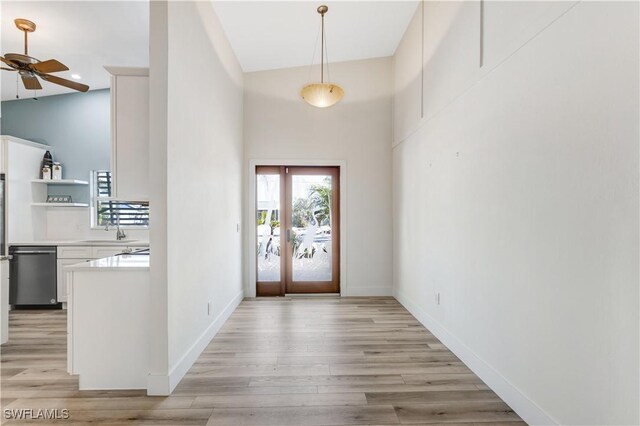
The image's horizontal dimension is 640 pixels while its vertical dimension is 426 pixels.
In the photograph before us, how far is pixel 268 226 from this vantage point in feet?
16.6

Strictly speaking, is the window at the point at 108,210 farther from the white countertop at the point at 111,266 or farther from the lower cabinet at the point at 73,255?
the white countertop at the point at 111,266

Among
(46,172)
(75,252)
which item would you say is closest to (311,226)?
(75,252)

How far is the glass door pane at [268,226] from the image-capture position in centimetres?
504

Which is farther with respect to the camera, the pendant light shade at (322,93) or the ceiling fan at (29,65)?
the pendant light shade at (322,93)

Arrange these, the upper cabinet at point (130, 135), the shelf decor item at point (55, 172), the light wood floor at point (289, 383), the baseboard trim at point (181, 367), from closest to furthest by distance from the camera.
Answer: the light wood floor at point (289, 383)
the baseboard trim at point (181, 367)
the upper cabinet at point (130, 135)
the shelf decor item at point (55, 172)

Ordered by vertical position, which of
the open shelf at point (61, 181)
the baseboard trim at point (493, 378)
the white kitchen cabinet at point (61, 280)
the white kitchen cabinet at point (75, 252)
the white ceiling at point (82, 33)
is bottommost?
the baseboard trim at point (493, 378)

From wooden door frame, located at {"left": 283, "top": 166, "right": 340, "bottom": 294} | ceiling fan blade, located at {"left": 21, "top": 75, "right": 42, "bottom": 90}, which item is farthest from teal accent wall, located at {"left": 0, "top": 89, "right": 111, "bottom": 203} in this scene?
wooden door frame, located at {"left": 283, "top": 166, "right": 340, "bottom": 294}

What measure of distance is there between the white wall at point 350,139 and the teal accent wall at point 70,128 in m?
2.43

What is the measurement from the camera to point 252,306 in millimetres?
4469

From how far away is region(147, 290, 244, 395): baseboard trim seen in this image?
223cm

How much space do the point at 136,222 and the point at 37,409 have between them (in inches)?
133

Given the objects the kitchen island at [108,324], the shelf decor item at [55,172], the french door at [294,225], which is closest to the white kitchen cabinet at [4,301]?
the kitchen island at [108,324]

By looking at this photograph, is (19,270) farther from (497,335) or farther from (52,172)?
(497,335)

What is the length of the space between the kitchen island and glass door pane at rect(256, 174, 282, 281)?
9.09 feet
